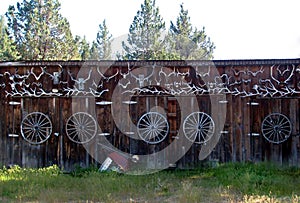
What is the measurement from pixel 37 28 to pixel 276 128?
1801 centimetres

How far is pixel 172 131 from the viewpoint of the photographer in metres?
10.1

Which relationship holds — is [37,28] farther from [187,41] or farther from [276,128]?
[276,128]

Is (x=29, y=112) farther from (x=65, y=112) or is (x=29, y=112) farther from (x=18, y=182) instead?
(x=18, y=182)

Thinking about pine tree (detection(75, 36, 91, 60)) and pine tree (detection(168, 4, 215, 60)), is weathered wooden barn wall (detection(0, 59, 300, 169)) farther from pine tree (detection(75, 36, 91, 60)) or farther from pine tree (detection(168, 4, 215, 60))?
pine tree (detection(75, 36, 91, 60))

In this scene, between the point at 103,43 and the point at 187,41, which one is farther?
the point at 103,43

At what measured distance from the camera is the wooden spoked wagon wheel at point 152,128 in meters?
10.0

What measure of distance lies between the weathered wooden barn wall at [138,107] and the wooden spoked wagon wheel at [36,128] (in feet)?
0.09

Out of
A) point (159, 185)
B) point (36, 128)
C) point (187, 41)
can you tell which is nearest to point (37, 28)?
point (187, 41)

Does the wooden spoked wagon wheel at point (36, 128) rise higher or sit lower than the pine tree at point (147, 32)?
lower

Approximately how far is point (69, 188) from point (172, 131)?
10.9ft

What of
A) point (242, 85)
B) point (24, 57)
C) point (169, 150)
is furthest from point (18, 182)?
point (24, 57)

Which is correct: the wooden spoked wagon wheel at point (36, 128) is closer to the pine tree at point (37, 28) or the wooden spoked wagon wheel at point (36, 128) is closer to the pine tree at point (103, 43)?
the pine tree at point (37, 28)

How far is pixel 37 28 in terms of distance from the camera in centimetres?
2367

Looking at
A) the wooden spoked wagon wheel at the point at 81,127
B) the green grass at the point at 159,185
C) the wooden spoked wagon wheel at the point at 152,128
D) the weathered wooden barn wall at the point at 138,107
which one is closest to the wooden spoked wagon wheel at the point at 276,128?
the weathered wooden barn wall at the point at 138,107
